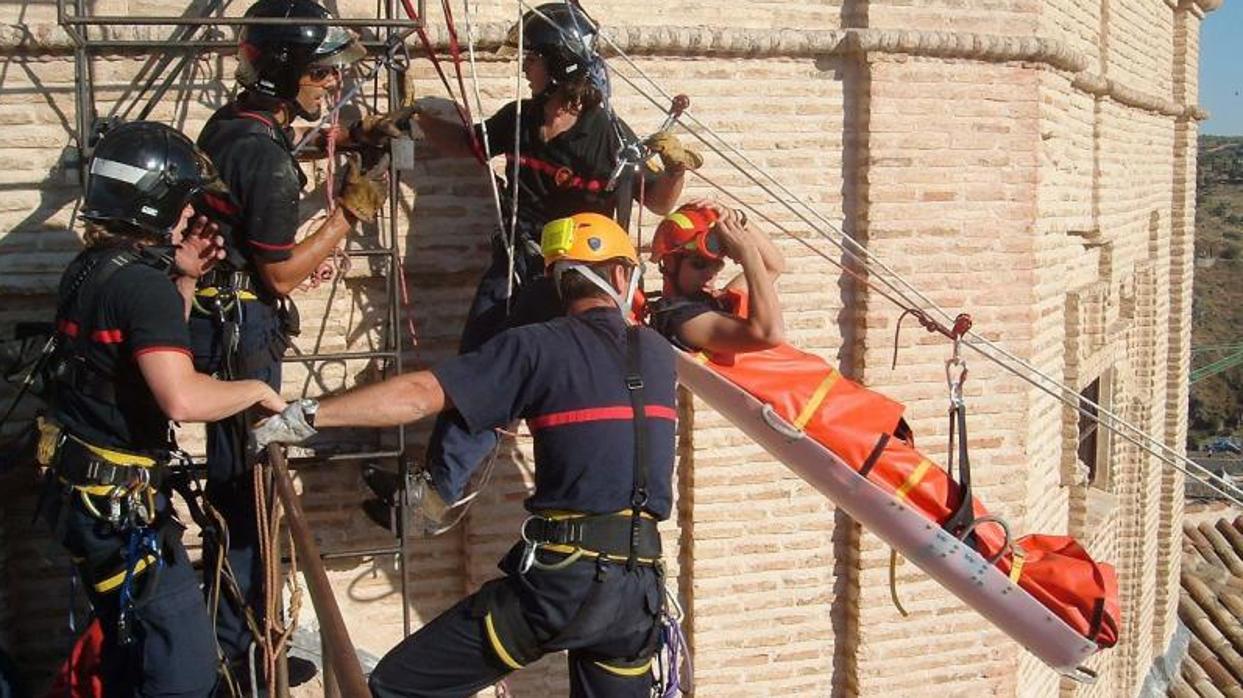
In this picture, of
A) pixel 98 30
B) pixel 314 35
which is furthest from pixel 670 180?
pixel 98 30

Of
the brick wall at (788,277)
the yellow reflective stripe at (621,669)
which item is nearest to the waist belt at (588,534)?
the yellow reflective stripe at (621,669)

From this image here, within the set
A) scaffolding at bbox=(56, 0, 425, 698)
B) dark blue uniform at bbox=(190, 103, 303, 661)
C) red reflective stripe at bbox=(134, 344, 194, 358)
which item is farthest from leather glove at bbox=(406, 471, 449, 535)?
red reflective stripe at bbox=(134, 344, 194, 358)

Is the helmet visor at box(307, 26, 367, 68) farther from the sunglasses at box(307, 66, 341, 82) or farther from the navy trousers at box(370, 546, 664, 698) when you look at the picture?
the navy trousers at box(370, 546, 664, 698)

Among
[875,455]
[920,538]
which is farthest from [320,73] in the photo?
[920,538]

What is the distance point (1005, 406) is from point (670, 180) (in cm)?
251

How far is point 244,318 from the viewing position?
4.86 meters

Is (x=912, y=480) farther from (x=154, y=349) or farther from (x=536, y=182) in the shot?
(x=154, y=349)

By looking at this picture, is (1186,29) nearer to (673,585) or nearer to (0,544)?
(673,585)

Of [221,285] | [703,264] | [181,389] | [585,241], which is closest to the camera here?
[181,389]

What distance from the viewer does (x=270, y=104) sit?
4973mm

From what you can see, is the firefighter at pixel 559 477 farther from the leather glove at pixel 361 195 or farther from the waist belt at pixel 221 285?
the leather glove at pixel 361 195

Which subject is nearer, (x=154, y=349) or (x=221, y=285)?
(x=154, y=349)

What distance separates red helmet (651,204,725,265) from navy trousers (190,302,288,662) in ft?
5.50

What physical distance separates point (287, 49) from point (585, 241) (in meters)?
1.60
